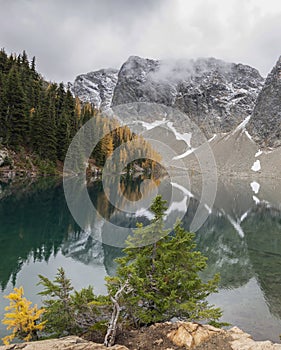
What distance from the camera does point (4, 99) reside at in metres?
58.9

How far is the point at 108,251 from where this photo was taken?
22.7 meters

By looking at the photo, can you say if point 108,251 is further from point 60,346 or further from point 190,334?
point 60,346

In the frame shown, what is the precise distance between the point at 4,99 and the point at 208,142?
15203 centimetres

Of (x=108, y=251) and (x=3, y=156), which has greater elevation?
(x=3, y=156)

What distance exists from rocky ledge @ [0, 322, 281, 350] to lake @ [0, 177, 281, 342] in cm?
491

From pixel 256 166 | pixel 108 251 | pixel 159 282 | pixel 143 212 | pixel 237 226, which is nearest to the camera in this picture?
pixel 159 282

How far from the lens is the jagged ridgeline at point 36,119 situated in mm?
59031

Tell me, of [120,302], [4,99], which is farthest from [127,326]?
[4,99]

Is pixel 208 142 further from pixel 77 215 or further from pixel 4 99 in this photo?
pixel 77 215

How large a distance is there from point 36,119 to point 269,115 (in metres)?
136

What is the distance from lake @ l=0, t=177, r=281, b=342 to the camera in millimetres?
14852

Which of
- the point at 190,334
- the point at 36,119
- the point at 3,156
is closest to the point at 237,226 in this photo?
the point at 190,334

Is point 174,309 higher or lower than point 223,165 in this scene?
lower

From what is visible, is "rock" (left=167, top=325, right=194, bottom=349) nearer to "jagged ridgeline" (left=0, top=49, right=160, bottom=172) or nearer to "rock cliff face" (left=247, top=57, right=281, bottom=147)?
"jagged ridgeline" (left=0, top=49, right=160, bottom=172)
